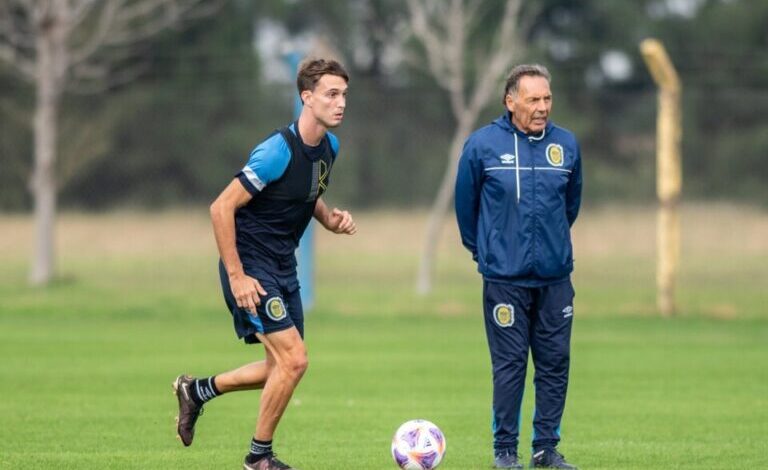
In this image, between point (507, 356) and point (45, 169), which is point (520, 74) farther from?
point (45, 169)

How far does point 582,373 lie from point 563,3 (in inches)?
975

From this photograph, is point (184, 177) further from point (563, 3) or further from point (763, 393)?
point (563, 3)

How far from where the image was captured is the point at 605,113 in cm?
2278

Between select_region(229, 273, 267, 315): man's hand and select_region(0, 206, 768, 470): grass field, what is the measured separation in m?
1.18

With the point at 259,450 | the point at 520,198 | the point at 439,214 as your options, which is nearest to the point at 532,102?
the point at 520,198

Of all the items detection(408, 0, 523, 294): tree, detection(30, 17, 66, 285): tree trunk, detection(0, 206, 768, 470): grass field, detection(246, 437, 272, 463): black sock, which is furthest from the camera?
detection(30, 17, 66, 285): tree trunk

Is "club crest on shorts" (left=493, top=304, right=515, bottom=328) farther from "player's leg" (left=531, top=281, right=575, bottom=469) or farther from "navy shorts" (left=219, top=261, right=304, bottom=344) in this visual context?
"navy shorts" (left=219, top=261, right=304, bottom=344)

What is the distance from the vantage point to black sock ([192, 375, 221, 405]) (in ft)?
27.0

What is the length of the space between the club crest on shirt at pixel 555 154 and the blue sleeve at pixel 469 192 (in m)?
0.39

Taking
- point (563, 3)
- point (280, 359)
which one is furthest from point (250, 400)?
point (563, 3)

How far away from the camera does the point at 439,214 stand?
22109 millimetres

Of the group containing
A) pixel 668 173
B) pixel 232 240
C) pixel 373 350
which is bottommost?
pixel 373 350

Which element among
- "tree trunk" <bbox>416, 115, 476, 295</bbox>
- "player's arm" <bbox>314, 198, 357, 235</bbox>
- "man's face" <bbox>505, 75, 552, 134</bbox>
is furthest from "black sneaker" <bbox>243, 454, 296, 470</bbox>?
"tree trunk" <bbox>416, 115, 476, 295</bbox>

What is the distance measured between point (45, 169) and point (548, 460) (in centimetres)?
1620
